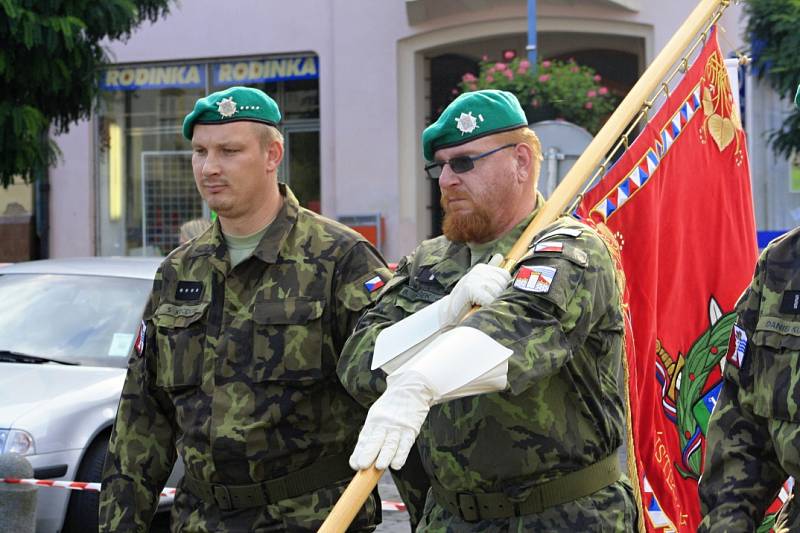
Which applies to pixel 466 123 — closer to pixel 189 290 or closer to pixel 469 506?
pixel 469 506

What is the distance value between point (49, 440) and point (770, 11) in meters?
9.95

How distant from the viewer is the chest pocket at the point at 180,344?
12.7 feet

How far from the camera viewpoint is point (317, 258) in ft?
13.0

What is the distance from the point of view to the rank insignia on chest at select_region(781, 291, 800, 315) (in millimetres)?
2965

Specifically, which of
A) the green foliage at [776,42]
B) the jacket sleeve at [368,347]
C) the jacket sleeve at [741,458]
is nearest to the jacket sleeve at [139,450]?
the jacket sleeve at [368,347]

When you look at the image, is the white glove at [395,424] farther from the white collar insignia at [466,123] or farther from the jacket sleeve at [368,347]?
the white collar insignia at [466,123]

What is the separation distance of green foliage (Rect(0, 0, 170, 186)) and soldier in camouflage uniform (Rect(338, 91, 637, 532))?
32.1ft

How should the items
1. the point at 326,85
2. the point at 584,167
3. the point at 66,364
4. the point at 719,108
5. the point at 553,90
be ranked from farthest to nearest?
the point at 326,85 < the point at 553,90 < the point at 66,364 < the point at 719,108 < the point at 584,167

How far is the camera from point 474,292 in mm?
3008

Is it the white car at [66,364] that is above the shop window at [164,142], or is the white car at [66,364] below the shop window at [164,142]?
below

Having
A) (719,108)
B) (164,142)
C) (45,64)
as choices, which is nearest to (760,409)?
(719,108)

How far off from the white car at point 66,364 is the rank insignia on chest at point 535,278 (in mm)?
4070

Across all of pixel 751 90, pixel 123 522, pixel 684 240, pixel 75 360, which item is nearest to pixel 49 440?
pixel 75 360

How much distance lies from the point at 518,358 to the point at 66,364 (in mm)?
4894
